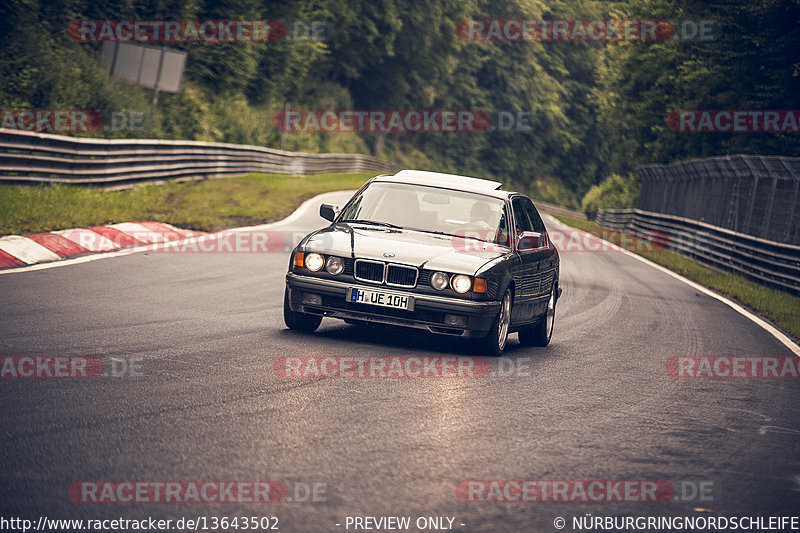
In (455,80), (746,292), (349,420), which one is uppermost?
(455,80)

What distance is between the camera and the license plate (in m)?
8.54

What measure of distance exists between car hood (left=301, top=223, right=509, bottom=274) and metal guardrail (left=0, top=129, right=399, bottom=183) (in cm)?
968

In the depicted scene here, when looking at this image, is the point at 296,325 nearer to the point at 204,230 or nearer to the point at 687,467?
the point at 687,467

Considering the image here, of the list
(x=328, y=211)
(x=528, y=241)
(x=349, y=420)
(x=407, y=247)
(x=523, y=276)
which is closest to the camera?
(x=349, y=420)

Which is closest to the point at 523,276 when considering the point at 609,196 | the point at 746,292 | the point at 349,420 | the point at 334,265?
the point at 334,265

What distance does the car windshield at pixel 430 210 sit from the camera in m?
9.59

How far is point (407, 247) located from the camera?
29.0 feet

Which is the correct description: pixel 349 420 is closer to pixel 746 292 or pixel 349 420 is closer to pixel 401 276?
pixel 401 276

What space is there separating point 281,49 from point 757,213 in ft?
119

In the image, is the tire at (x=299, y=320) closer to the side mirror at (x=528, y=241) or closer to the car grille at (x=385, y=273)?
the car grille at (x=385, y=273)

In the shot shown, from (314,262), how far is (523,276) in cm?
204

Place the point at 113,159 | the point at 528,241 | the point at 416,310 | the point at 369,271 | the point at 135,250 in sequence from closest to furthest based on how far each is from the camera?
the point at 416,310 < the point at 369,271 < the point at 528,241 < the point at 135,250 < the point at 113,159

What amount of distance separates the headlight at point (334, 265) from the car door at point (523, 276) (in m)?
1.61


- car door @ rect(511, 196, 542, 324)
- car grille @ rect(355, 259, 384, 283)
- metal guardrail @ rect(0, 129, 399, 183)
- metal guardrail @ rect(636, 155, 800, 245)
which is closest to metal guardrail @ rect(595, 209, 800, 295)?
metal guardrail @ rect(636, 155, 800, 245)
